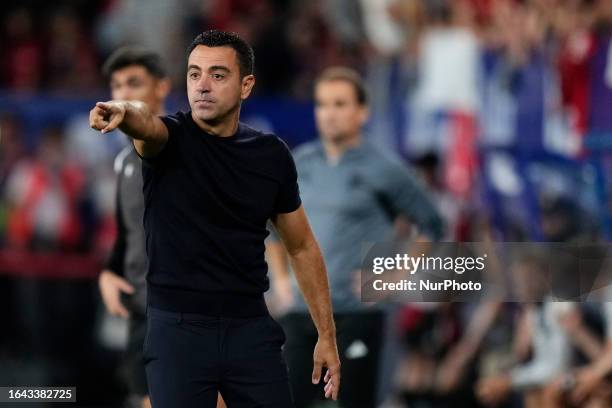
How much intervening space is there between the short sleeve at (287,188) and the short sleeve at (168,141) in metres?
0.46

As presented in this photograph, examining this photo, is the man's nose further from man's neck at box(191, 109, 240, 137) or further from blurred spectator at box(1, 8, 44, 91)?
blurred spectator at box(1, 8, 44, 91)

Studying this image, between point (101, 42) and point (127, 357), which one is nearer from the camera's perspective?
point (127, 357)

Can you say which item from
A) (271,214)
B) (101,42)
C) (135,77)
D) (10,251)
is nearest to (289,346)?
(135,77)

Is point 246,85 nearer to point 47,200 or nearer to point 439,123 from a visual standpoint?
point 439,123

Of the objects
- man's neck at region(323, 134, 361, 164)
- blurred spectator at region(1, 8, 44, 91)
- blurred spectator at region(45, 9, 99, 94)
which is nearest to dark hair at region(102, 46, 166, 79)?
man's neck at region(323, 134, 361, 164)

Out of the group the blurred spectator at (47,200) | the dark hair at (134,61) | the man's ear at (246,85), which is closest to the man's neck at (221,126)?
the man's ear at (246,85)

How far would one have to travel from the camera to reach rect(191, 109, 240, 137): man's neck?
5352mm

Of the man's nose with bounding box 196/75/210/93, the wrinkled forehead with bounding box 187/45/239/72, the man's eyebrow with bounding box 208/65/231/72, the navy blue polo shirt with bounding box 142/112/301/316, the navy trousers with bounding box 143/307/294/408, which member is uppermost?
the wrinkled forehead with bounding box 187/45/239/72

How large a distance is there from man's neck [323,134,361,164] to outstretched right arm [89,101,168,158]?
10.0 ft

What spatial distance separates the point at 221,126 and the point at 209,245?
450 millimetres

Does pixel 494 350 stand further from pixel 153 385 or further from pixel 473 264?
pixel 153 385

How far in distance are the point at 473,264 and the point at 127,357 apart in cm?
185

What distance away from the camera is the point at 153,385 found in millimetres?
5332

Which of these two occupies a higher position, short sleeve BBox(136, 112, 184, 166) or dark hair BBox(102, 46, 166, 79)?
A: dark hair BBox(102, 46, 166, 79)
